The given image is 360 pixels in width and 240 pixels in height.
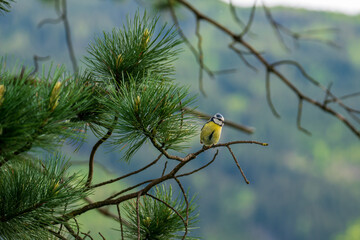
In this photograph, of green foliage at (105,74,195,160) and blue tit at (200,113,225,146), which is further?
blue tit at (200,113,225,146)

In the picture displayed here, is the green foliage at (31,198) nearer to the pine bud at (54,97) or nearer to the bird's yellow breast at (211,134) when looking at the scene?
the pine bud at (54,97)

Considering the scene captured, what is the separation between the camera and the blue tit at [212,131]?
2.82ft

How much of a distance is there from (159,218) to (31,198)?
0.26 metres

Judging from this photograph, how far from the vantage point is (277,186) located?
27625mm

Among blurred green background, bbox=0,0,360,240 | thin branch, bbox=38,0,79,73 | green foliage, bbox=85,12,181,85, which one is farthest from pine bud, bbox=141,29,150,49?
blurred green background, bbox=0,0,360,240

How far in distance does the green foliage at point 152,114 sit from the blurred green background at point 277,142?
2473 centimetres

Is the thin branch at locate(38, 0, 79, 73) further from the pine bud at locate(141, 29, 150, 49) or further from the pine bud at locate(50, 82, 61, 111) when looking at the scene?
the pine bud at locate(50, 82, 61, 111)

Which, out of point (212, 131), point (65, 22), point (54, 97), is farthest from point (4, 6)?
point (65, 22)

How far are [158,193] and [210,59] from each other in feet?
100

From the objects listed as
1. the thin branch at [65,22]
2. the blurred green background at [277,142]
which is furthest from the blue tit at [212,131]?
the blurred green background at [277,142]

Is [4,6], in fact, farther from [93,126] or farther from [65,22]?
[65,22]

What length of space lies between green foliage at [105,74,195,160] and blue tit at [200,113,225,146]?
0.35 feet

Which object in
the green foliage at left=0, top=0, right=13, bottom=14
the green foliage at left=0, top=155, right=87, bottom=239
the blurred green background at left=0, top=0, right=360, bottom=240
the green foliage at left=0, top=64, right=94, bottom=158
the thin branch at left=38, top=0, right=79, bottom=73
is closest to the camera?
the green foliage at left=0, top=64, right=94, bottom=158

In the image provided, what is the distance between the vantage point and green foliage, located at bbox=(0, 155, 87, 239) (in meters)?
0.69
